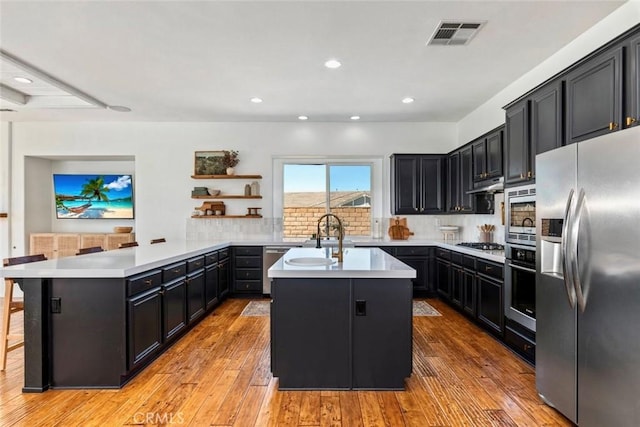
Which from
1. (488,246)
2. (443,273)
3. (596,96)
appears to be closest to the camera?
(596,96)

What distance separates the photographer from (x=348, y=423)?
2.13 metres

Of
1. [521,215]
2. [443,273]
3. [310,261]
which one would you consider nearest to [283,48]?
[310,261]

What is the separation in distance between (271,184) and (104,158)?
2892mm

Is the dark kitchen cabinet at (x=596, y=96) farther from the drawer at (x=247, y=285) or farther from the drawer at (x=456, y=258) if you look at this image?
the drawer at (x=247, y=285)

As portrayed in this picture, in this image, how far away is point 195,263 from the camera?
4000 millimetres

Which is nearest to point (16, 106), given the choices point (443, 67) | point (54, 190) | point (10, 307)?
point (54, 190)

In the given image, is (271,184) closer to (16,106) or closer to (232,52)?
(232,52)

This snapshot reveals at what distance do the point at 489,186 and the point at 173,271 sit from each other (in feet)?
11.7

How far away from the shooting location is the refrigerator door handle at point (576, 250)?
1.94 m

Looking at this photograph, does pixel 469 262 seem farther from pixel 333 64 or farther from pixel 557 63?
pixel 333 64

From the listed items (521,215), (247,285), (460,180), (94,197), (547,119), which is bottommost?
(247,285)

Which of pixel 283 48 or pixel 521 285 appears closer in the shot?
pixel 521 285

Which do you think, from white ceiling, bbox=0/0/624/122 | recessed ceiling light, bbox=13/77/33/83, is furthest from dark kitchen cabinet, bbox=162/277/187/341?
recessed ceiling light, bbox=13/77/33/83

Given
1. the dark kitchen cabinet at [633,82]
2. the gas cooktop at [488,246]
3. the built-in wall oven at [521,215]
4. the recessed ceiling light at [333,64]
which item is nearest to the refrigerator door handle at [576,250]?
the dark kitchen cabinet at [633,82]
